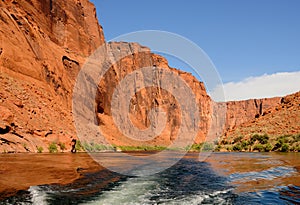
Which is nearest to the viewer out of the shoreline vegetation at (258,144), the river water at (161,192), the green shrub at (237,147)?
the river water at (161,192)

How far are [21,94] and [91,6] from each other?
147ft

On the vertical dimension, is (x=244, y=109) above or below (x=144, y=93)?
above

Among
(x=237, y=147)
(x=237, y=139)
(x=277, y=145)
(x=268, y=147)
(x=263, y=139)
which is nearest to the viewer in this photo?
(x=277, y=145)

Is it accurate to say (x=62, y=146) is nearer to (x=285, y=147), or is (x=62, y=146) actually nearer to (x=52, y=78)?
(x=52, y=78)

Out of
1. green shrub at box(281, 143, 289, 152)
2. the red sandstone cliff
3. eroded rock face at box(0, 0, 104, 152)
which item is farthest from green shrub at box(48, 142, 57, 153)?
green shrub at box(281, 143, 289, 152)

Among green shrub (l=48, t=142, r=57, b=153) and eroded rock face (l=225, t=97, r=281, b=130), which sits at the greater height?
eroded rock face (l=225, t=97, r=281, b=130)

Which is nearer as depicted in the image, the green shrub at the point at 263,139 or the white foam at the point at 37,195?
the white foam at the point at 37,195

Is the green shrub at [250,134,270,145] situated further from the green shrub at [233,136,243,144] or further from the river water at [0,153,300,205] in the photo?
the river water at [0,153,300,205]

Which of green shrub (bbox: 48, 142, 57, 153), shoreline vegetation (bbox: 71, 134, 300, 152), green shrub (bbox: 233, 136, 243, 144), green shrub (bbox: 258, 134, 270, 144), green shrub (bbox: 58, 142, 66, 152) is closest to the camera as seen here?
green shrub (bbox: 48, 142, 57, 153)

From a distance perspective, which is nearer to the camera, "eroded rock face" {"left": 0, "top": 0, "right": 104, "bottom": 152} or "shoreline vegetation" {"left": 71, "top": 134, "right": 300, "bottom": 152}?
"eroded rock face" {"left": 0, "top": 0, "right": 104, "bottom": 152}

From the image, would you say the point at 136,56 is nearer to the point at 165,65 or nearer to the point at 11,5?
the point at 165,65

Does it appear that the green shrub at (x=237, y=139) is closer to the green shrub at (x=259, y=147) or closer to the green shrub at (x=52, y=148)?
the green shrub at (x=259, y=147)

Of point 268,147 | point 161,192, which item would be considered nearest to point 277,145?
point 268,147

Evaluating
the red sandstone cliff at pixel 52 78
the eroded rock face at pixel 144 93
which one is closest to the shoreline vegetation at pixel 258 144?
the red sandstone cliff at pixel 52 78
